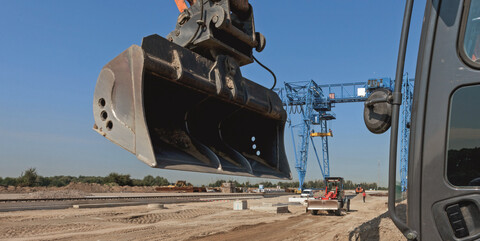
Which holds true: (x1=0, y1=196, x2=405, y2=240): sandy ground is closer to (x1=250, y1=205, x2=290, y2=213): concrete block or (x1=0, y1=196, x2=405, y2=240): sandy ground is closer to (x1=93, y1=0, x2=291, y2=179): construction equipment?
(x1=250, y1=205, x2=290, y2=213): concrete block

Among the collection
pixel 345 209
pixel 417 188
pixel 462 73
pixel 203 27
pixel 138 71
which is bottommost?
pixel 345 209

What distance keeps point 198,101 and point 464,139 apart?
2845 mm

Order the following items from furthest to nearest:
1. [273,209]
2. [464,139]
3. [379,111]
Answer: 1. [273,209]
2. [379,111]
3. [464,139]

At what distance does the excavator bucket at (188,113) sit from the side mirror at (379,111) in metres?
1.58

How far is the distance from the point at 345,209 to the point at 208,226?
32.0 ft

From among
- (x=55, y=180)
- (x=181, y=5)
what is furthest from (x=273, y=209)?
(x=55, y=180)

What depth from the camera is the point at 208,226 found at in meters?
11.2

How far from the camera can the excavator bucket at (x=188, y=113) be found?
2.97 m

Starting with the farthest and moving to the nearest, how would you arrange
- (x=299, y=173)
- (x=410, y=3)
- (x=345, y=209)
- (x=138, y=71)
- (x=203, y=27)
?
(x=299, y=173), (x=345, y=209), (x=203, y=27), (x=138, y=71), (x=410, y=3)

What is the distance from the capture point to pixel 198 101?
13.3ft

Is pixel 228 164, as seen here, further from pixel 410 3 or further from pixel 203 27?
pixel 410 3

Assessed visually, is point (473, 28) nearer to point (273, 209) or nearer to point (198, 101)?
point (198, 101)

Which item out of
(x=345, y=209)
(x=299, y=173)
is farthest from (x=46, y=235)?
(x=299, y=173)

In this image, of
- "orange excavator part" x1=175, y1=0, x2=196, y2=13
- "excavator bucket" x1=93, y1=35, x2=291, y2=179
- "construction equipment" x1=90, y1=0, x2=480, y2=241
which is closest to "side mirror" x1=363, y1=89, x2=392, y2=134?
"construction equipment" x1=90, y1=0, x2=480, y2=241
